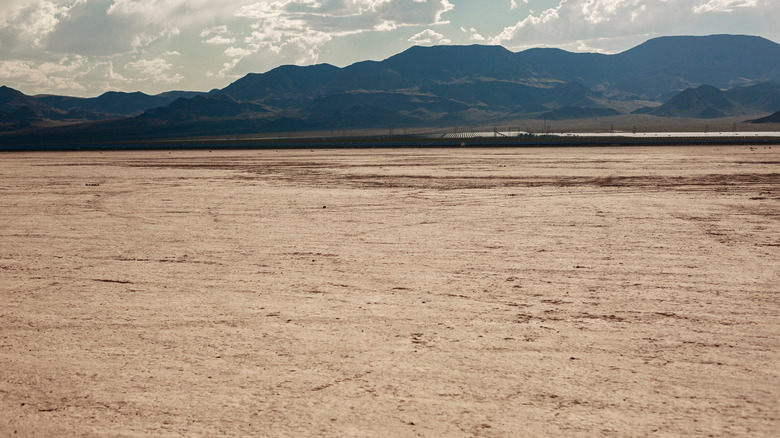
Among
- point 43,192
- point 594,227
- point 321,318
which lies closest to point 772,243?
point 594,227

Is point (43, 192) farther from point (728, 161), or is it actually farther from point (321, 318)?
point (728, 161)

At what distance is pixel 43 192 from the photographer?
26625 mm

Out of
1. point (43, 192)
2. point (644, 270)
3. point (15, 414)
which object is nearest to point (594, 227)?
point (644, 270)

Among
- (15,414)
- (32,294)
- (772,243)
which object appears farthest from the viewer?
(772,243)

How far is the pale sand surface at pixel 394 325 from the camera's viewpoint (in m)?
5.54

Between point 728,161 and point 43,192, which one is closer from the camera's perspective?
point 43,192

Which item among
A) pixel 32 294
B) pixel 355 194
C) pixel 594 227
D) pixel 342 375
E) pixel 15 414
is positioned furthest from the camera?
pixel 355 194

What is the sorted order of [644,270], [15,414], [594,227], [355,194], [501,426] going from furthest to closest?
[355,194]
[594,227]
[644,270]
[15,414]
[501,426]

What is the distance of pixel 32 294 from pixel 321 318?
4.61 metres

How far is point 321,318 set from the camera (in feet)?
27.0

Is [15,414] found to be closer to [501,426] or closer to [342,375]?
[342,375]

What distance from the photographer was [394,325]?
25.9ft

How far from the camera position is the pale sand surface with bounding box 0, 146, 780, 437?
18.2 ft

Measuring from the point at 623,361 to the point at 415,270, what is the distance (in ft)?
15.5
